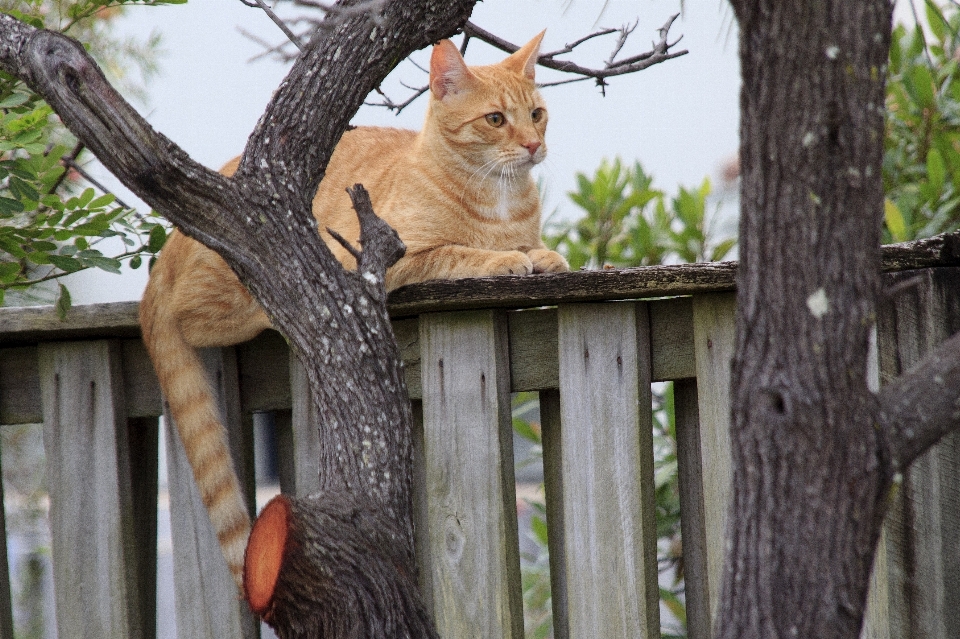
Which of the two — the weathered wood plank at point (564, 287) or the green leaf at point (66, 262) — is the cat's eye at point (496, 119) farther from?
the green leaf at point (66, 262)

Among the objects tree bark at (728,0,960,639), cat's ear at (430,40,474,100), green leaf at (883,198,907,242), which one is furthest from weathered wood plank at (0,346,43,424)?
green leaf at (883,198,907,242)

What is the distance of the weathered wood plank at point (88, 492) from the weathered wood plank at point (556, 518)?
3.20 ft

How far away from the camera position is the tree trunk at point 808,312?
1.00m

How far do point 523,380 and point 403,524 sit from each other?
2.06ft

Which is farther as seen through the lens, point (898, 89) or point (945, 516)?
point (898, 89)

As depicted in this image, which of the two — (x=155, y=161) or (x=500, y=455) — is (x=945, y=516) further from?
(x=155, y=161)

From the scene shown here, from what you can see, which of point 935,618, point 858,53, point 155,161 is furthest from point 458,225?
point 858,53

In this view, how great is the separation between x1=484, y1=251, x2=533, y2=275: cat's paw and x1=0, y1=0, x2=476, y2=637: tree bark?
26.2 inches

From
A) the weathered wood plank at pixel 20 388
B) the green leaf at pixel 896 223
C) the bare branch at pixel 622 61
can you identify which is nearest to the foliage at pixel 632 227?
the green leaf at pixel 896 223

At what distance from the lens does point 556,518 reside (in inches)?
80.9

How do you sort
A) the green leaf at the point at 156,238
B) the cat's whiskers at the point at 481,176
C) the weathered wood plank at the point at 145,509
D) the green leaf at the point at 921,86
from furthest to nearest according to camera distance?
the green leaf at the point at 921,86 → the cat's whiskers at the point at 481,176 → the weathered wood plank at the point at 145,509 → the green leaf at the point at 156,238

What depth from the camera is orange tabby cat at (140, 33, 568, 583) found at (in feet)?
6.90

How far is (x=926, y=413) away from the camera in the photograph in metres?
1.06

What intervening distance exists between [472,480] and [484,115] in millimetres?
1241
